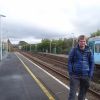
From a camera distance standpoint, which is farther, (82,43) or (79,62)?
(79,62)

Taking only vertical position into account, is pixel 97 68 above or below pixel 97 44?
below

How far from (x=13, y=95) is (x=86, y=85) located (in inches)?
166

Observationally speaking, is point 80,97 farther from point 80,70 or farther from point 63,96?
point 63,96

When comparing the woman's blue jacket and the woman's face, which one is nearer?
the woman's face

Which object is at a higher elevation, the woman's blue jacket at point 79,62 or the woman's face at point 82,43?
the woman's face at point 82,43

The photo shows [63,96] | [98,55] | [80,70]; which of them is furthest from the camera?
[98,55]

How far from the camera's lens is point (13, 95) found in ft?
43.4

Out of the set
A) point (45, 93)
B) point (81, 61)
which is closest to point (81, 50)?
point (81, 61)

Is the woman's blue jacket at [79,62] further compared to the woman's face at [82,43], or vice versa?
the woman's blue jacket at [79,62]

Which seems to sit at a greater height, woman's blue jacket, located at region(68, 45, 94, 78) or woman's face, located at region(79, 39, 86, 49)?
woman's face, located at region(79, 39, 86, 49)

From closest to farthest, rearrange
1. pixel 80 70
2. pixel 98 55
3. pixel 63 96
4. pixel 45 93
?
pixel 80 70
pixel 63 96
pixel 45 93
pixel 98 55

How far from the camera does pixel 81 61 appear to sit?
945cm

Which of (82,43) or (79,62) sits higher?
(82,43)

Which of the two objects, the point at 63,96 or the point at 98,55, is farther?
the point at 98,55
